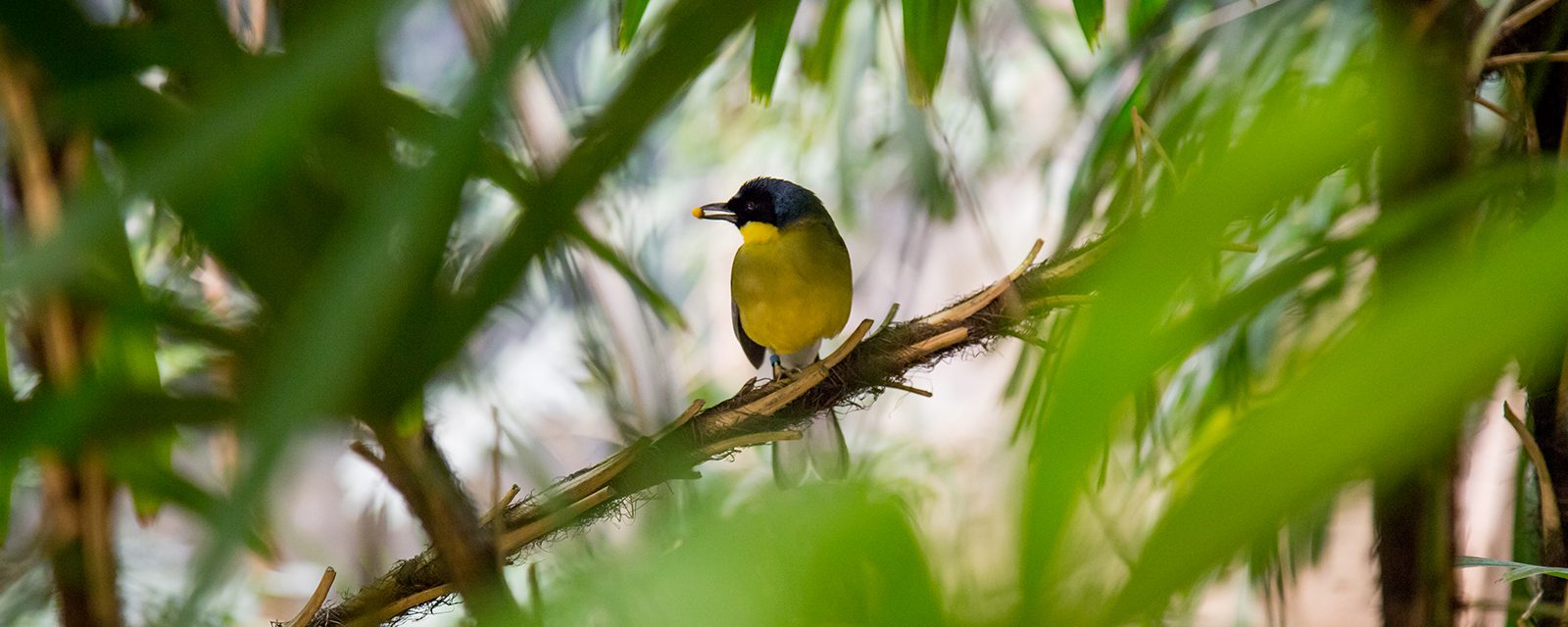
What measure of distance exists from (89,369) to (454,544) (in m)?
0.32

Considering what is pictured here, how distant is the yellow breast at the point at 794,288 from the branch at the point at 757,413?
74cm

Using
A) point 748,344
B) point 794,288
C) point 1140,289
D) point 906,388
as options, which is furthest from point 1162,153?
point 748,344

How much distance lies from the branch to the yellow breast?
0.74 metres

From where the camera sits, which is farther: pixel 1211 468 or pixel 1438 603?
pixel 1438 603

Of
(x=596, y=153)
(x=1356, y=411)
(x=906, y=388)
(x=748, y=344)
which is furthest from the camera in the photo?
(x=748, y=344)

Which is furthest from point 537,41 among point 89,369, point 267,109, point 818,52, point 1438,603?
point 818,52

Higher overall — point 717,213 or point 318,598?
point 717,213

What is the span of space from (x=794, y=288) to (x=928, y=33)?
996mm

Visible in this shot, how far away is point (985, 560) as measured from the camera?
0.60 ft

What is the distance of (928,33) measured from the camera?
85cm

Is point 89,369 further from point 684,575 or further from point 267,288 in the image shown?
point 684,575

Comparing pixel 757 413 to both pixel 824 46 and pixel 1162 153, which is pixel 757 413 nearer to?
pixel 824 46

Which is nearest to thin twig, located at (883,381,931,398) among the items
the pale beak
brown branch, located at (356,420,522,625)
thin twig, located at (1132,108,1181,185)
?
thin twig, located at (1132,108,1181,185)

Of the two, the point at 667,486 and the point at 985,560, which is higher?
the point at 667,486
